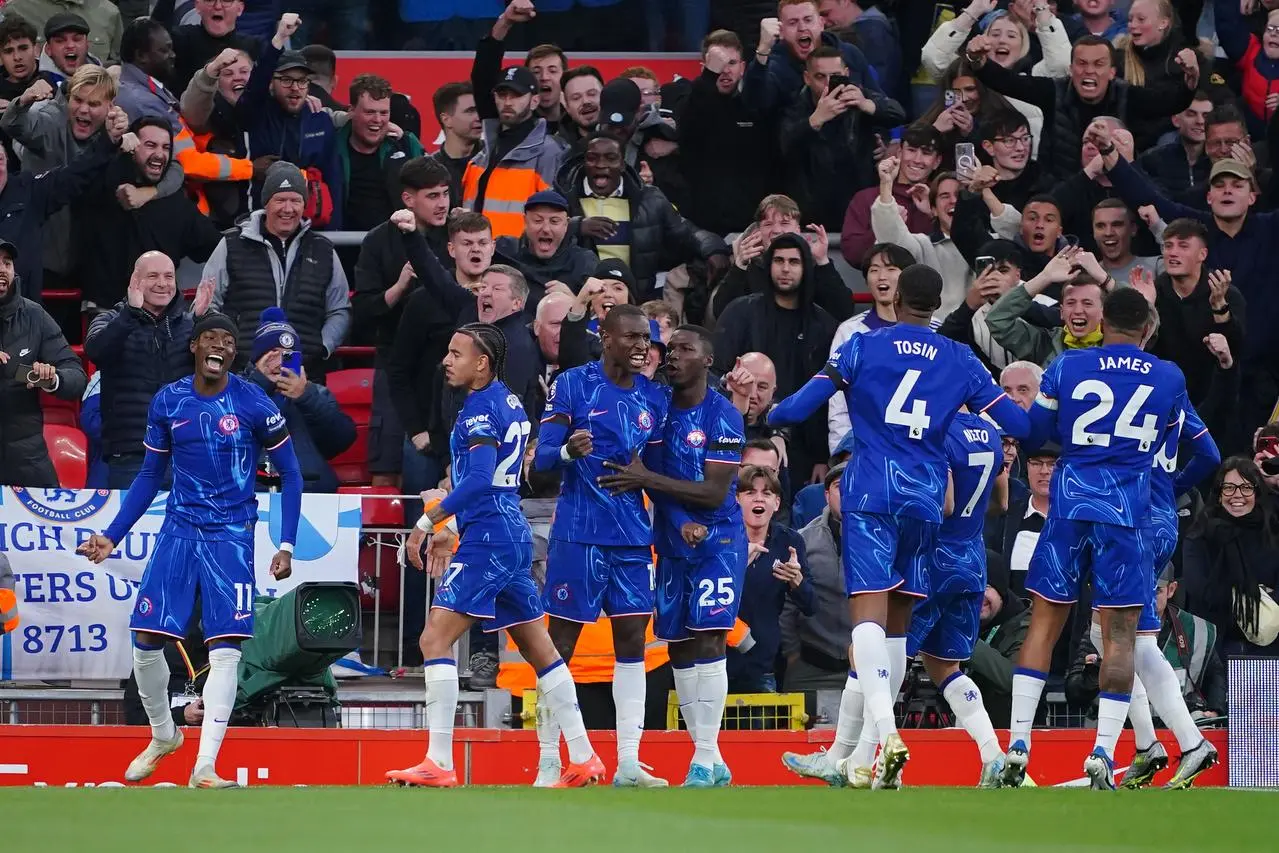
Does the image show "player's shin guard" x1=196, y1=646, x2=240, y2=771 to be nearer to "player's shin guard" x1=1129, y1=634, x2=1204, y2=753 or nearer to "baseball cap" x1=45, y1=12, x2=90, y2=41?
"player's shin guard" x1=1129, y1=634, x2=1204, y2=753

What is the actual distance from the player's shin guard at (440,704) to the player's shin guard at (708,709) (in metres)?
1.30

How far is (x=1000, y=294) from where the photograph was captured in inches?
569

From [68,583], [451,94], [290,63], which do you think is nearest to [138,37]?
[290,63]

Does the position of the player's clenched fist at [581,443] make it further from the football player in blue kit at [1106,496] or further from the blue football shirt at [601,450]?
the football player in blue kit at [1106,496]

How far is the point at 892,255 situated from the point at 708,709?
3.69m

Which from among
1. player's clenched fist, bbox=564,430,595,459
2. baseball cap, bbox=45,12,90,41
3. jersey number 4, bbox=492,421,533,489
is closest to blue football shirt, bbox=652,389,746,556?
player's clenched fist, bbox=564,430,595,459

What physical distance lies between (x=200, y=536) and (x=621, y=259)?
4540 millimetres

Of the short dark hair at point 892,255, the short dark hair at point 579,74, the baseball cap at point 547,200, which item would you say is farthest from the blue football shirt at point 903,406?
the short dark hair at point 579,74

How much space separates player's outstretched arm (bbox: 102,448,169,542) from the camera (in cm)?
1119

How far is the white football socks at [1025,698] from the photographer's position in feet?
33.4

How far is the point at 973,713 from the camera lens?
34.3ft

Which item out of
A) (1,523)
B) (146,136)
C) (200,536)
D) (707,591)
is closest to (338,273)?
(146,136)

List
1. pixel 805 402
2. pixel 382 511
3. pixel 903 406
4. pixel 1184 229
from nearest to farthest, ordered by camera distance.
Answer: pixel 805 402
pixel 903 406
pixel 382 511
pixel 1184 229

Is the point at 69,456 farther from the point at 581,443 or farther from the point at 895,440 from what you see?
the point at 895,440
